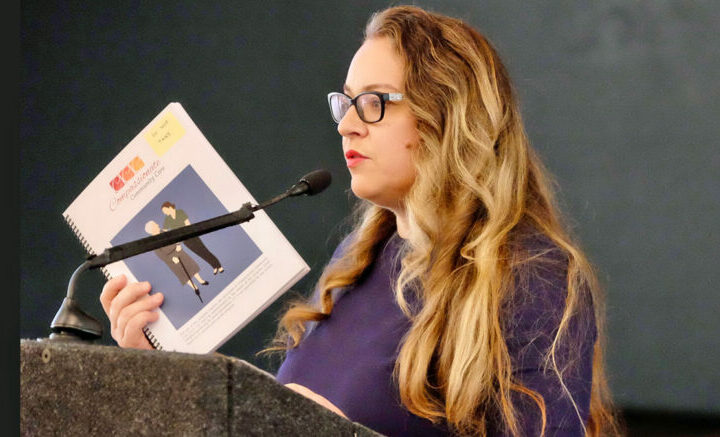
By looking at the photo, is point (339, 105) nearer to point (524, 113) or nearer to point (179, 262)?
point (179, 262)

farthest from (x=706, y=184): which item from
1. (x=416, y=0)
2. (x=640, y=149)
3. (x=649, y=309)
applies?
(x=416, y=0)

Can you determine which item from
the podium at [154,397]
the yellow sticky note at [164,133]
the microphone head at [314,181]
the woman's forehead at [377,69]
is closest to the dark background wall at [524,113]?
the woman's forehead at [377,69]

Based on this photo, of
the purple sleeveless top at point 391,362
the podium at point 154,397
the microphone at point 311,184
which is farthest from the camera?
the microphone at point 311,184

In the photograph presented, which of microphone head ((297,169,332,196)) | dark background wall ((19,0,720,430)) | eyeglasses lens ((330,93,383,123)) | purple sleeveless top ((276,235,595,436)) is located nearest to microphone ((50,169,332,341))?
microphone head ((297,169,332,196))

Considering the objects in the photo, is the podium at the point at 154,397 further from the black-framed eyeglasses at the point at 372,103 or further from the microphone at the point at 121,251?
the black-framed eyeglasses at the point at 372,103

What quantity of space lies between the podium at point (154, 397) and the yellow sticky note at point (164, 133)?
687mm

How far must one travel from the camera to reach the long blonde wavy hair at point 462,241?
3.60 feet

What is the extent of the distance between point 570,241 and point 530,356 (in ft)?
0.78

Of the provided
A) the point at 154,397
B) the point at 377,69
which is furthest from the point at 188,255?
the point at 154,397

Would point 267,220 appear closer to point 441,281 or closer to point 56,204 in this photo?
point 441,281

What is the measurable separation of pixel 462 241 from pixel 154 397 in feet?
2.38

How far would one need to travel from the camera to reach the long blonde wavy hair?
110cm

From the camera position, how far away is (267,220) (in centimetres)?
128

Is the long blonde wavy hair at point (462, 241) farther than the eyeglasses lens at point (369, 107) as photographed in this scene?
No
